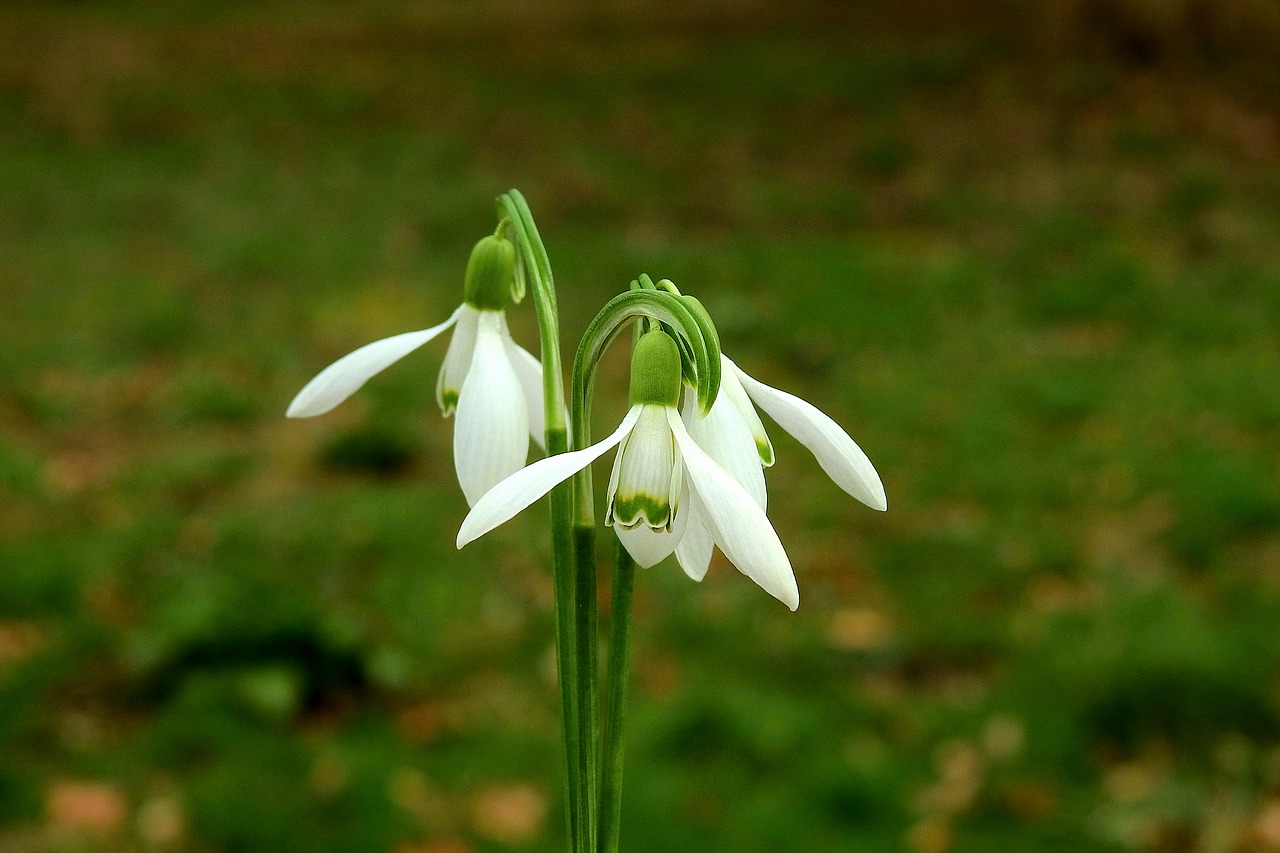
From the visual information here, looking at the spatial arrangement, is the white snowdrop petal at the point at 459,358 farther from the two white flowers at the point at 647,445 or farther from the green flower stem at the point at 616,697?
the green flower stem at the point at 616,697

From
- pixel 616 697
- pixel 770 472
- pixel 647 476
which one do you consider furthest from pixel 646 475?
pixel 770 472

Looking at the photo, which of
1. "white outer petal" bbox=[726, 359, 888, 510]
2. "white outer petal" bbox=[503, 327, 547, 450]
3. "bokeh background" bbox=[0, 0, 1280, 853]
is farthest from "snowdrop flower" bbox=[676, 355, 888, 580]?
"bokeh background" bbox=[0, 0, 1280, 853]

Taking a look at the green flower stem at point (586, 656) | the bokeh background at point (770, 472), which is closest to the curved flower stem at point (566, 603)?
the green flower stem at point (586, 656)

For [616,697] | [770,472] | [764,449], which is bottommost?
[616,697]

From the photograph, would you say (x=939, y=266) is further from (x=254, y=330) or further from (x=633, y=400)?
(x=633, y=400)

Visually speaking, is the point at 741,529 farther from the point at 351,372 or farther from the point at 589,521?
the point at 351,372

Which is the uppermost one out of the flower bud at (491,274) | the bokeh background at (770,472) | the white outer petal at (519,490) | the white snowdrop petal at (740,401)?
the bokeh background at (770,472)

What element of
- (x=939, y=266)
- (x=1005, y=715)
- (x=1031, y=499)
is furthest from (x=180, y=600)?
(x=939, y=266)
